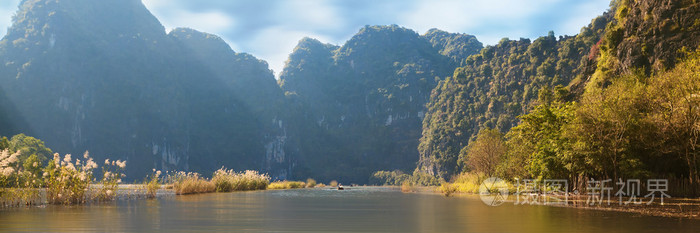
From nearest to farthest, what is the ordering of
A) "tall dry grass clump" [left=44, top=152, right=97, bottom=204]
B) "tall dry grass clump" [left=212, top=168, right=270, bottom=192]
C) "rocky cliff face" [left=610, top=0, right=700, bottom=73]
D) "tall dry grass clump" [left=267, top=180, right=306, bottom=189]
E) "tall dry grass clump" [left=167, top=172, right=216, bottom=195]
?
1. "tall dry grass clump" [left=44, top=152, right=97, bottom=204]
2. "tall dry grass clump" [left=167, top=172, right=216, bottom=195]
3. "rocky cliff face" [left=610, top=0, right=700, bottom=73]
4. "tall dry grass clump" [left=212, top=168, right=270, bottom=192]
5. "tall dry grass clump" [left=267, top=180, right=306, bottom=189]

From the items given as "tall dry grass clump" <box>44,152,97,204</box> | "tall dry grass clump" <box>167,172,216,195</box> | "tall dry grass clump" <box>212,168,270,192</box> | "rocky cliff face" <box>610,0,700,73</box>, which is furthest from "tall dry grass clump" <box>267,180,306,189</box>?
"rocky cliff face" <box>610,0,700,73</box>

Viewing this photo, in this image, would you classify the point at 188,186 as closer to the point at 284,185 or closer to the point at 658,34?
the point at 284,185

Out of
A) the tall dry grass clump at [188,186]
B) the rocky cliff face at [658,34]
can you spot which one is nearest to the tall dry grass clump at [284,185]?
the tall dry grass clump at [188,186]

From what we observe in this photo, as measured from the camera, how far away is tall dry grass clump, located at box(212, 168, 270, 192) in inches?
2280

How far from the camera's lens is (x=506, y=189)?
50.4 meters

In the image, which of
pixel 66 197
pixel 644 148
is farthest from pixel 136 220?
pixel 644 148

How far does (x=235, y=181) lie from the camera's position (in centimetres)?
6144

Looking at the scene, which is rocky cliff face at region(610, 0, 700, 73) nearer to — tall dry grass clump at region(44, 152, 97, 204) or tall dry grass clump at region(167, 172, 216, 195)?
tall dry grass clump at region(167, 172, 216, 195)

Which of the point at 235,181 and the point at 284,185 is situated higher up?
the point at 235,181

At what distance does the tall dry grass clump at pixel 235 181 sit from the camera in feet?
190

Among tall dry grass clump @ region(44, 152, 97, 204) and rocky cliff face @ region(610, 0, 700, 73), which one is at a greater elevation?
rocky cliff face @ region(610, 0, 700, 73)

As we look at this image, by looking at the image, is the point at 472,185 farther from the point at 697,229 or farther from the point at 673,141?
the point at 697,229

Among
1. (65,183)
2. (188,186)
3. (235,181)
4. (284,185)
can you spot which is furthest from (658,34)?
(65,183)

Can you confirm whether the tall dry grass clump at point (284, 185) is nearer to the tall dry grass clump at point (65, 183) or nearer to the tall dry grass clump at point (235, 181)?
the tall dry grass clump at point (235, 181)
